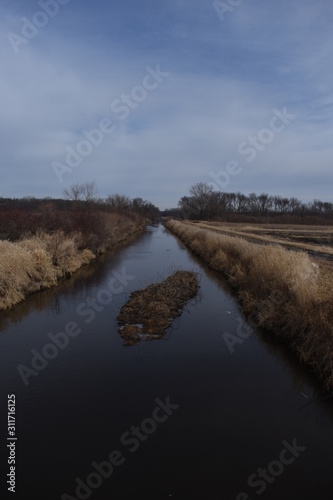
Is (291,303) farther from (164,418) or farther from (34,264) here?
(34,264)

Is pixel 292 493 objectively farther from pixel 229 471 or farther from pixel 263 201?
pixel 263 201

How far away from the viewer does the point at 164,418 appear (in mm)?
6367

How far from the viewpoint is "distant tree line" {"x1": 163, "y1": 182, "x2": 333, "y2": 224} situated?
98.6 meters

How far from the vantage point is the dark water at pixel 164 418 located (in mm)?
4922

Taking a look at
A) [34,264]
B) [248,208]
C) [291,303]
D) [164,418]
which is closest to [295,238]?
[34,264]

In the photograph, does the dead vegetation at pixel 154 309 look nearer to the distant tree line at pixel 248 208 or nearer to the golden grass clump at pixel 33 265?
the golden grass clump at pixel 33 265

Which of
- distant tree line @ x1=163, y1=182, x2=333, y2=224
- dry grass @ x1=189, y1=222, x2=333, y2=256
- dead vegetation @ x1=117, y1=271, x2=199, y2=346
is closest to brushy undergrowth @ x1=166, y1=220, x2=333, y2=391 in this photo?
dead vegetation @ x1=117, y1=271, x2=199, y2=346

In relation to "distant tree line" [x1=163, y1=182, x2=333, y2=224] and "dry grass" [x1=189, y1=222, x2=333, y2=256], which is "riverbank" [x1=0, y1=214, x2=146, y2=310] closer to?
"dry grass" [x1=189, y1=222, x2=333, y2=256]

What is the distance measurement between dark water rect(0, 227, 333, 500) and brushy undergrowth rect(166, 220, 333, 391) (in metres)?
0.50

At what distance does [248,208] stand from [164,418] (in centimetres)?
12364

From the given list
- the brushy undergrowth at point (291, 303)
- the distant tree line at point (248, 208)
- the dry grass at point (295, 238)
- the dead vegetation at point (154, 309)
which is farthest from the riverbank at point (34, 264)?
the distant tree line at point (248, 208)

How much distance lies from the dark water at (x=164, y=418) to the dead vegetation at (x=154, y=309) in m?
0.41

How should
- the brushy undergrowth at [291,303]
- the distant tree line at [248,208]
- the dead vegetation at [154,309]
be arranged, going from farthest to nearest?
the distant tree line at [248,208] < the dead vegetation at [154,309] < the brushy undergrowth at [291,303]

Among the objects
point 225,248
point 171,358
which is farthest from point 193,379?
point 225,248
